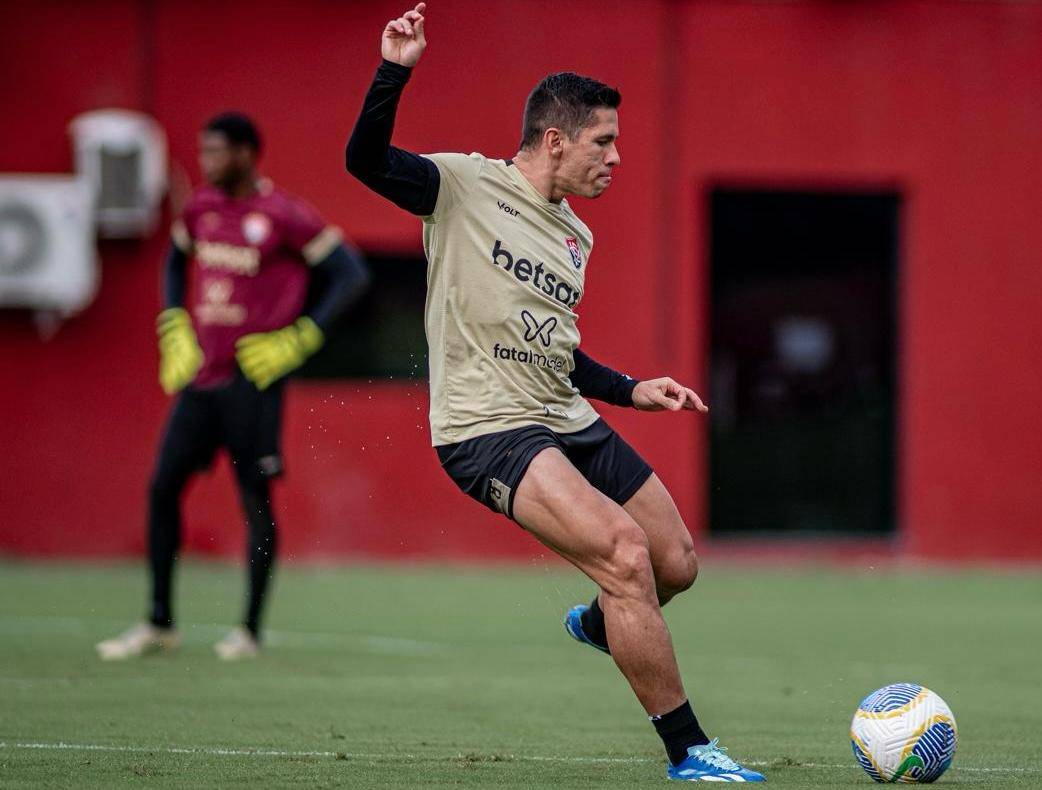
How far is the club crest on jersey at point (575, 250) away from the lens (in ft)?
20.6

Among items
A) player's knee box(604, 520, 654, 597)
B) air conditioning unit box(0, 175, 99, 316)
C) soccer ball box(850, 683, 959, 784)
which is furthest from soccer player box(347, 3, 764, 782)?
air conditioning unit box(0, 175, 99, 316)

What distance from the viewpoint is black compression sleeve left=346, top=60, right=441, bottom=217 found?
569 cm

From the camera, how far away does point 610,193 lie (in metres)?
16.7

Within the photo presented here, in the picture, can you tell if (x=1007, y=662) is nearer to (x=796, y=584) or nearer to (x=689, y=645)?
(x=689, y=645)

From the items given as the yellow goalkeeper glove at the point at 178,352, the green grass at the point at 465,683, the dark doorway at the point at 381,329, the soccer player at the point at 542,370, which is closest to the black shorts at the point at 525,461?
the soccer player at the point at 542,370

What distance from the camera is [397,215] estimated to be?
16391 millimetres

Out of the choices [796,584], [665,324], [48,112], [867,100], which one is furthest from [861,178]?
[48,112]

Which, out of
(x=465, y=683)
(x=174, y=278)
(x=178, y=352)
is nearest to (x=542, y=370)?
(x=465, y=683)

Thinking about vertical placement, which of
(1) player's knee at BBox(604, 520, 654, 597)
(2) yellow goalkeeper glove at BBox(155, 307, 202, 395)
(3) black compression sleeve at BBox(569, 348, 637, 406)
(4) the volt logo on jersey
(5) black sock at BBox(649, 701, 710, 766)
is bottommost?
(5) black sock at BBox(649, 701, 710, 766)

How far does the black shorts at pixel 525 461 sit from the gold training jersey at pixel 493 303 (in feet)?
0.16

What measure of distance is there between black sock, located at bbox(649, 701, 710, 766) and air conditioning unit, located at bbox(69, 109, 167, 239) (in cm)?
1121

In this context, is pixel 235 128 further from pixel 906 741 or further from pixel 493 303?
pixel 906 741

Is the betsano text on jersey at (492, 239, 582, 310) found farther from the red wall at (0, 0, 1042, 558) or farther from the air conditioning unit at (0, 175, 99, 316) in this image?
the air conditioning unit at (0, 175, 99, 316)

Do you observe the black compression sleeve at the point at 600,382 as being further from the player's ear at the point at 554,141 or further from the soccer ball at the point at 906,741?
the soccer ball at the point at 906,741
